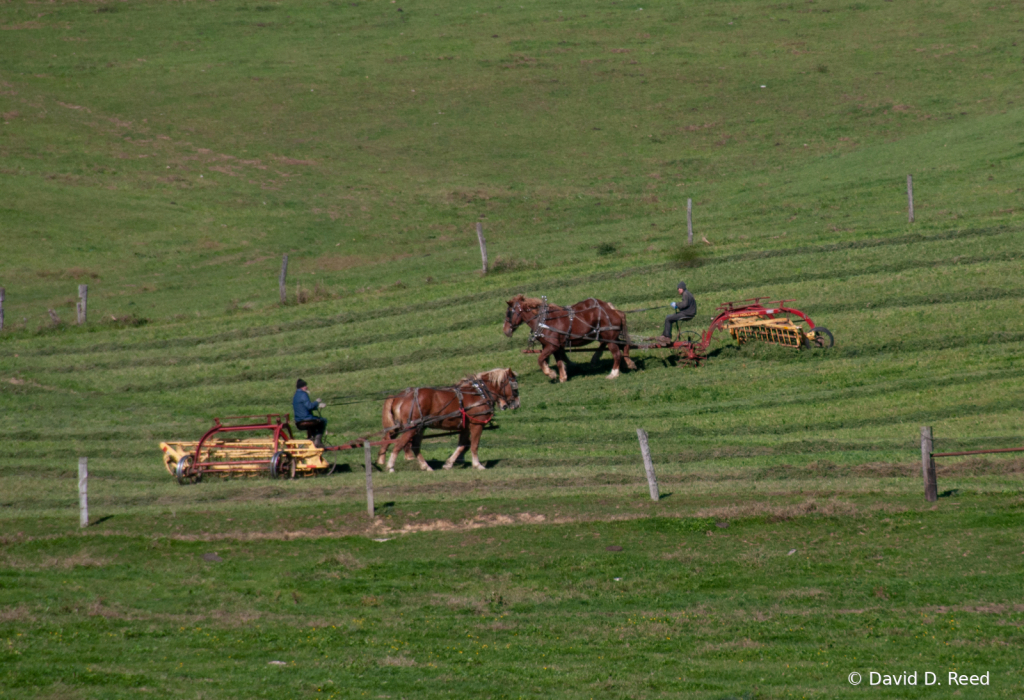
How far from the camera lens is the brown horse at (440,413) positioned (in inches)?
929

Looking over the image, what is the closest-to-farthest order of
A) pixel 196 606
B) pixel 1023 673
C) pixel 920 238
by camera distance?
1. pixel 1023 673
2. pixel 196 606
3. pixel 920 238

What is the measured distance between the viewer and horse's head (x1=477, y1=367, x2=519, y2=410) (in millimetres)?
24344

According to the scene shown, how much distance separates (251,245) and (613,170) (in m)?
20.6

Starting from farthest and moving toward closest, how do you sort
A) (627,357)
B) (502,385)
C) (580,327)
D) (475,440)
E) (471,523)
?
(627,357), (580,327), (502,385), (475,440), (471,523)

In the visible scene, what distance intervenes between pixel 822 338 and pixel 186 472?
17.8m

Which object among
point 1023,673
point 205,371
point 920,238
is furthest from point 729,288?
point 1023,673

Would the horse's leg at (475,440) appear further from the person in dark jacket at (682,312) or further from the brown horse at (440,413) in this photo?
the person in dark jacket at (682,312)

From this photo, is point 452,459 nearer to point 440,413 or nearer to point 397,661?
point 440,413

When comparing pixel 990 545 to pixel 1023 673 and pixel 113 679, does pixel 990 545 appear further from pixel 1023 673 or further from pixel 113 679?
pixel 113 679

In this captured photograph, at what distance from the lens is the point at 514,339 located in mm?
34094

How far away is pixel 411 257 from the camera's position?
4844cm

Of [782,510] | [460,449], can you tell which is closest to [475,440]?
[460,449]

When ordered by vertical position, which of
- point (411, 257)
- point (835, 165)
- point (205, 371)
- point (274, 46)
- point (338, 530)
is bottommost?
point (338, 530)
